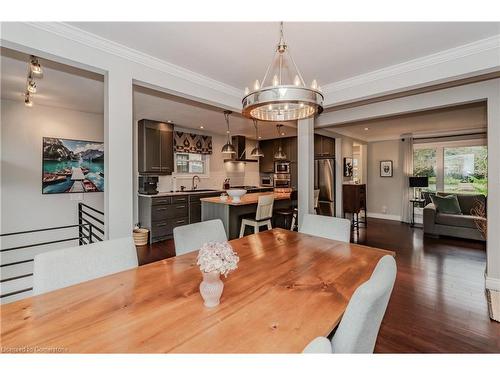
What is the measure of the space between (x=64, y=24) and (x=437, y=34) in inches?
115

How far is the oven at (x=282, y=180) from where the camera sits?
686 centimetres

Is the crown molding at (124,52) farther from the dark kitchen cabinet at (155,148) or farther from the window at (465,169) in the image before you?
the window at (465,169)

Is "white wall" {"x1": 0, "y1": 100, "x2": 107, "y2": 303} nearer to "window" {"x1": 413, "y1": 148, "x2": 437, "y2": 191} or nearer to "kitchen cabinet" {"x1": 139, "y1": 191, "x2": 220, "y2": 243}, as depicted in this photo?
"kitchen cabinet" {"x1": 139, "y1": 191, "x2": 220, "y2": 243}

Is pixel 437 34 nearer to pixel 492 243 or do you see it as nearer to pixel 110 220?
pixel 492 243

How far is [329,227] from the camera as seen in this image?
2.31 metres

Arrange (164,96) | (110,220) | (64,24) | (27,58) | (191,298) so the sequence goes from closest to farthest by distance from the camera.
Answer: (191,298)
(64,24)
(110,220)
(27,58)
(164,96)

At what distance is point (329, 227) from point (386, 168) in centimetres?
567

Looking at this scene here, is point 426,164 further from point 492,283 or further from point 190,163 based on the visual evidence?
point 190,163

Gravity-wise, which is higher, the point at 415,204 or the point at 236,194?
the point at 236,194

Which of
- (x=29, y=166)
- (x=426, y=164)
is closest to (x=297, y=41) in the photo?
(x=29, y=166)

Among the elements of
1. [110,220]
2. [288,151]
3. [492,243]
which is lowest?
[492,243]

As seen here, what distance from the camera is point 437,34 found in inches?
79.4

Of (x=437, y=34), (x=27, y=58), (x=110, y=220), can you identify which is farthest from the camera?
(x=27, y=58)

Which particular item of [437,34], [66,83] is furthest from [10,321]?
[437,34]
